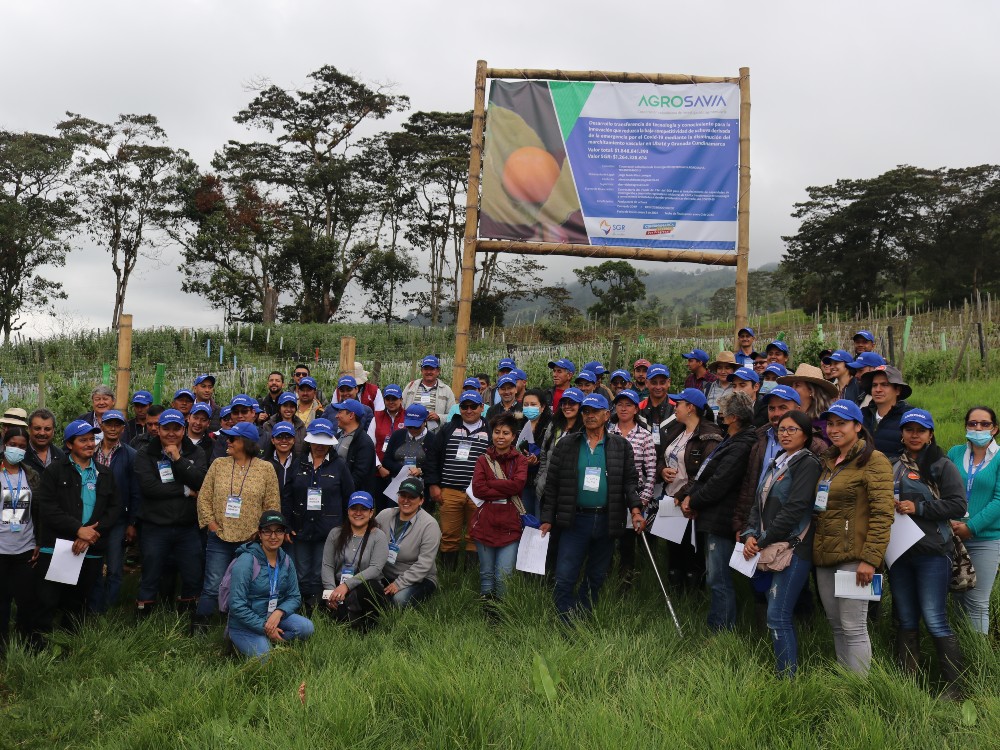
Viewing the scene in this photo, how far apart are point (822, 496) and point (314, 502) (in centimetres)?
360

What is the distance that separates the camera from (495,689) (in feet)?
13.6

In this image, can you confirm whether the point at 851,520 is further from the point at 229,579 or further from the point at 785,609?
the point at 229,579

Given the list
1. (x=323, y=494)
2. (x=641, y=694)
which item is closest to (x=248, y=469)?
(x=323, y=494)

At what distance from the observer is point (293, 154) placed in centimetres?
3434

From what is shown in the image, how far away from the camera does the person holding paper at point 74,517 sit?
5.41 meters

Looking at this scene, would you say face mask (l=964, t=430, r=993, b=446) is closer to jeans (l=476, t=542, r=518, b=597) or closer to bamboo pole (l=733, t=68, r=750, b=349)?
jeans (l=476, t=542, r=518, b=597)

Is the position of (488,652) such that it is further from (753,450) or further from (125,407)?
(125,407)

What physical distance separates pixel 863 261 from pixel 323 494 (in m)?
42.0

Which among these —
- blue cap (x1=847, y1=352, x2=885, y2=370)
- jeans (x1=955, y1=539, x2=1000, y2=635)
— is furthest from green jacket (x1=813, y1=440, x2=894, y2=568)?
blue cap (x1=847, y1=352, x2=885, y2=370)

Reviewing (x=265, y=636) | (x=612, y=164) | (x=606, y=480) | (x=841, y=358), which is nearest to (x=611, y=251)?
(x=612, y=164)

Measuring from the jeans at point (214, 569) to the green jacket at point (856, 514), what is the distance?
3982 millimetres

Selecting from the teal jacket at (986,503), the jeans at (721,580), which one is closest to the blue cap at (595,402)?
the jeans at (721,580)

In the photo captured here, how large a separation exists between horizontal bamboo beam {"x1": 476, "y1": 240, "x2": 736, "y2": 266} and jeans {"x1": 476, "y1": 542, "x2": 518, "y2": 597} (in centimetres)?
338

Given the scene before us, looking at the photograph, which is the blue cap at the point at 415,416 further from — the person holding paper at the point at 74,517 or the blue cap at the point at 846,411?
the blue cap at the point at 846,411
